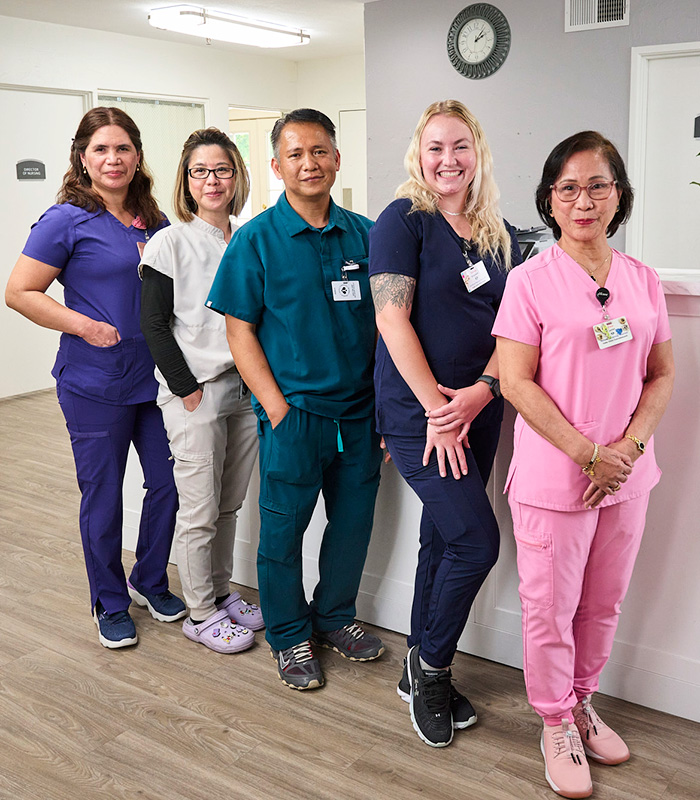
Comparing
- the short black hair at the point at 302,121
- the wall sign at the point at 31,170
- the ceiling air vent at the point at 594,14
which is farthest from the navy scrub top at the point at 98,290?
the wall sign at the point at 31,170

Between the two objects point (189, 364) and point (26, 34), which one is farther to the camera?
point (26, 34)

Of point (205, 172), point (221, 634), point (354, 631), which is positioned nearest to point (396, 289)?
point (205, 172)

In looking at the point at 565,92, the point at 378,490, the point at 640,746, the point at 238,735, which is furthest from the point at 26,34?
the point at 640,746

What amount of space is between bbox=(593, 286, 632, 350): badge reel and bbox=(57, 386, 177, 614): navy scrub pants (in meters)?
1.41

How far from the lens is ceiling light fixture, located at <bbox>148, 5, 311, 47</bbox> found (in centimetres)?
618

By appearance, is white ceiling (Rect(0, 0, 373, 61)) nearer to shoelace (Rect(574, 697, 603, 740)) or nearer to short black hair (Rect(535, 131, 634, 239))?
short black hair (Rect(535, 131, 634, 239))

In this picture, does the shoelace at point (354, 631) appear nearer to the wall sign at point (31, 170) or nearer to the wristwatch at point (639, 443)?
the wristwatch at point (639, 443)

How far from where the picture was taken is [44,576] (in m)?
2.95

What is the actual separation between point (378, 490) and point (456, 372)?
2.21ft

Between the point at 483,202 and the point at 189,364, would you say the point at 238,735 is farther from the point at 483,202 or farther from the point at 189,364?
the point at 483,202

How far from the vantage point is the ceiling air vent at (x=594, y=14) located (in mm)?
4852

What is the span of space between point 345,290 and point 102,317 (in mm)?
769

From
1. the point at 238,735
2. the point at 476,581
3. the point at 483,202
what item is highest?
the point at 483,202

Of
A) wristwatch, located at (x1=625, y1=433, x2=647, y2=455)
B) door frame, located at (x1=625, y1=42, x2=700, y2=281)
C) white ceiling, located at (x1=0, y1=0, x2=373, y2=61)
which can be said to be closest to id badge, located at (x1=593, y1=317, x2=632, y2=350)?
wristwatch, located at (x1=625, y1=433, x2=647, y2=455)
